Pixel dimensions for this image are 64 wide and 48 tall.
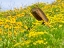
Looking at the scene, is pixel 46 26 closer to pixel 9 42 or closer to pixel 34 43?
pixel 9 42

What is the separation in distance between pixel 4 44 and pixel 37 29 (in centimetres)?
123

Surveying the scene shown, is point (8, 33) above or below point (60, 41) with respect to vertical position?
above

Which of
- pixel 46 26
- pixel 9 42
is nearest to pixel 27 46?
pixel 9 42

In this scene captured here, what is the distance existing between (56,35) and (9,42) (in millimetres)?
1498

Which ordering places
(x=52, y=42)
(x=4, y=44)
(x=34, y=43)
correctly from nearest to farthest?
(x=34, y=43), (x=52, y=42), (x=4, y=44)

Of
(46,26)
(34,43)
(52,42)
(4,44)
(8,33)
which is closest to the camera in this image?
(34,43)

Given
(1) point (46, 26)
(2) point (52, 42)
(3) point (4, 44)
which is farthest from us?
(1) point (46, 26)

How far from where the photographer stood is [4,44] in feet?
25.9

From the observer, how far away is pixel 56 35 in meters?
8.01

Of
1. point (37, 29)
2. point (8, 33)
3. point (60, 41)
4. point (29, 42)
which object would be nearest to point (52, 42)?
point (60, 41)

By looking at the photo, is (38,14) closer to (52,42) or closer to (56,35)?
(56,35)

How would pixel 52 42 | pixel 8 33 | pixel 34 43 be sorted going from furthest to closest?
pixel 8 33 → pixel 52 42 → pixel 34 43

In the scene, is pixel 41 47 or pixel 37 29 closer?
pixel 41 47

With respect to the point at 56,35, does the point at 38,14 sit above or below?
above
